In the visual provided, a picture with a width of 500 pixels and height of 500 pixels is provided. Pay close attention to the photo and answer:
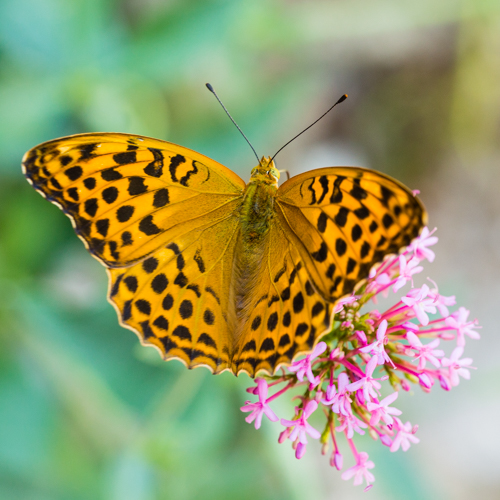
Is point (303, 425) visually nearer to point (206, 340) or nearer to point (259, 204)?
point (206, 340)

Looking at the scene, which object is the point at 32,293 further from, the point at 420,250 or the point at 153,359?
the point at 420,250

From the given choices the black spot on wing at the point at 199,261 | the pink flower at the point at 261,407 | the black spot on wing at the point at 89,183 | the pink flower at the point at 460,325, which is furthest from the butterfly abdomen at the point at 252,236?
the pink flower at the point at 460,325

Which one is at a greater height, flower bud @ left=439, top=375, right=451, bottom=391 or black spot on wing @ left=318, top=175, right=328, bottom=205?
black spot on wing @ left=318, top=175, right=328, bottom=205

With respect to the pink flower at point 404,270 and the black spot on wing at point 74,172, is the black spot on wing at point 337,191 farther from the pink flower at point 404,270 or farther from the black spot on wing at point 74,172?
the black spot on wing at point 74,172

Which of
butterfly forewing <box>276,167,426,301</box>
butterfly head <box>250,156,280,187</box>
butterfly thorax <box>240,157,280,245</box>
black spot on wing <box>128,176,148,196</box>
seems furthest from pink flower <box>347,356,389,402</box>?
black spot on wing <box>128,176,148,196</box>

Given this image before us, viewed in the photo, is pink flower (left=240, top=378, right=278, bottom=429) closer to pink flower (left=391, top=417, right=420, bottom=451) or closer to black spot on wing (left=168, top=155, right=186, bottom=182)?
pink flower (left=391, top=417, right=420, bottom=451)
